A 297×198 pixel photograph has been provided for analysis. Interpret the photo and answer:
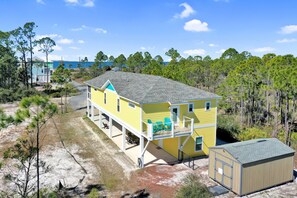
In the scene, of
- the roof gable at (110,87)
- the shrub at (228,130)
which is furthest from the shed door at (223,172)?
the roof gable at (110,87)

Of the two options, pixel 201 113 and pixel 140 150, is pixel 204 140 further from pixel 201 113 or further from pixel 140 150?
pixel 140 150

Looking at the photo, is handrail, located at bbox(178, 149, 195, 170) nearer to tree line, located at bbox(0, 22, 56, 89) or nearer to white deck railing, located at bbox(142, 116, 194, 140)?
white deck railing, located at bbox(142, 116, 194, 140)

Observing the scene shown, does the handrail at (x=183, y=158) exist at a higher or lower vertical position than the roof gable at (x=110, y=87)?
lower

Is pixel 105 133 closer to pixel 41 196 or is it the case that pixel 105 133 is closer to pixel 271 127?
pixel 41 196

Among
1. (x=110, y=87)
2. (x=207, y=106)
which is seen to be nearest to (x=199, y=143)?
(x=207, y=106)

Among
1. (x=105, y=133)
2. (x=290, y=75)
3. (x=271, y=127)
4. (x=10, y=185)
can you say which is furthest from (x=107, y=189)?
(x=271, y=127)

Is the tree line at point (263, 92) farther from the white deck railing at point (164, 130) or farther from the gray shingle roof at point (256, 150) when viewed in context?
the white deck railing at point (164, 130)

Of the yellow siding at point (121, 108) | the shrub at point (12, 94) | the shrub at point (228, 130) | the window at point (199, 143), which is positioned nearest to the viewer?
the yellow siding at point (121, 108)
